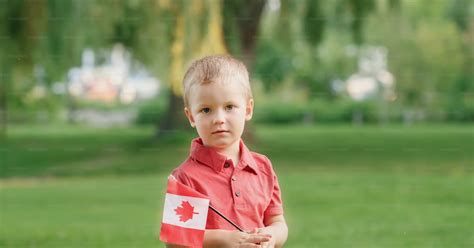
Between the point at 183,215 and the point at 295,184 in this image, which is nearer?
the point at 183,215

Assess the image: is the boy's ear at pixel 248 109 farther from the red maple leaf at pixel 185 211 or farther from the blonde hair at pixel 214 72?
the red maple leaf at pixel 185 211

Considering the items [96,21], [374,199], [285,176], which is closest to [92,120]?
[285,176]

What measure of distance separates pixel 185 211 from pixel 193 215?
0.05 ft

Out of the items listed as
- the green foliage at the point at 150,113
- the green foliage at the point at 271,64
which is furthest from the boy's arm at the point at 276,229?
the green foliage at the point at 150,113

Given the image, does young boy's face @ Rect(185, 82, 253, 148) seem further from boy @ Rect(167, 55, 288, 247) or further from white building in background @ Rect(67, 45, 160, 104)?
white building in background @ Rect(67, 45, 160, 104)

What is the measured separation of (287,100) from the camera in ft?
27.7

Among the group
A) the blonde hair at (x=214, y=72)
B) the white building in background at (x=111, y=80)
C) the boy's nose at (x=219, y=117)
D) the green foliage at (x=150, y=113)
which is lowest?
the green foliage at (x=150, y=113)

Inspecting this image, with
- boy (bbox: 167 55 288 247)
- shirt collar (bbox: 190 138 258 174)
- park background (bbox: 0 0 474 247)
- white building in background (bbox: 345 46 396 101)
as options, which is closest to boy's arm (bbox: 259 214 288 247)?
boy (bbox: 167 55 288 247)

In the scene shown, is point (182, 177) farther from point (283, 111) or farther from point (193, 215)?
point (283, 111)

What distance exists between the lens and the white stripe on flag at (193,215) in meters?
1.49

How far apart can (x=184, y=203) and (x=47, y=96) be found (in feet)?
20.6

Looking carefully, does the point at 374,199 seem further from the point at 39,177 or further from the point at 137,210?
the point at 39,177

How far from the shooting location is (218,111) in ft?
5.02

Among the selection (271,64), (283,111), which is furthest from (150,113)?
(271,64)
